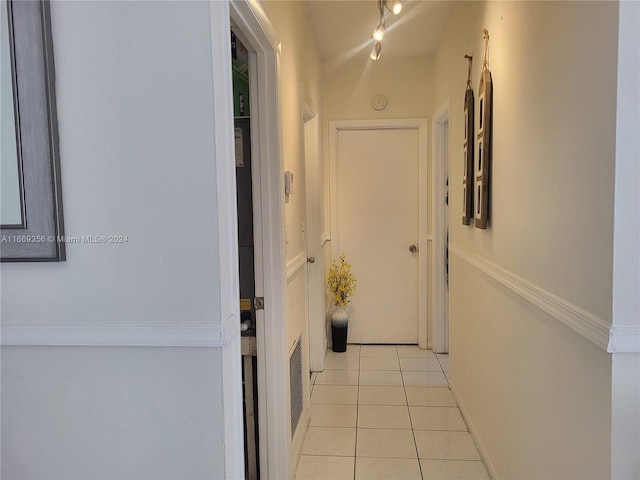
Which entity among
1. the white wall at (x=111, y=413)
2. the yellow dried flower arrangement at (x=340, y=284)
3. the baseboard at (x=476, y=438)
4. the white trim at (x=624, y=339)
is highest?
the white trim at (x=624, y=339)

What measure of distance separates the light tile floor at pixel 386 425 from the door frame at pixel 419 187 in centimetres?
54

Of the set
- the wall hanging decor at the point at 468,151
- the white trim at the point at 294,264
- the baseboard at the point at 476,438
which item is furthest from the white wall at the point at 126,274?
the wall hanging decor at the point at 468,151

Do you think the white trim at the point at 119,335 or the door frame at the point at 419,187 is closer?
the white trim at the point at 119,335

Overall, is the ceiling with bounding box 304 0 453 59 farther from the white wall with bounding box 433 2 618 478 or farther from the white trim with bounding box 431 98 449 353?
the white trim with bounding box 431 98 449 353

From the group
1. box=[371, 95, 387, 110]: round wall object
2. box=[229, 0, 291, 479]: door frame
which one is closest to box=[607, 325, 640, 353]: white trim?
box=[229, 0, 291, 479]: door frame

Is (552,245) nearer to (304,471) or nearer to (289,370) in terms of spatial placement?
(289,370)

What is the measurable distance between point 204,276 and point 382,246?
10.3 ft

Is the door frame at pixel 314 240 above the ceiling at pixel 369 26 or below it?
below

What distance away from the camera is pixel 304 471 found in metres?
2.27

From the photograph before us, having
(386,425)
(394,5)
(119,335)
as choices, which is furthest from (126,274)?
(386,425)

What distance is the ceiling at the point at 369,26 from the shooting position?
2.86m

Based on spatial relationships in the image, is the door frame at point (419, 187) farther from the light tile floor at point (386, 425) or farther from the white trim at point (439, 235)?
the light tile floor at point (386, 425)

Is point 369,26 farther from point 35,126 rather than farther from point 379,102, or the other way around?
point 35,126

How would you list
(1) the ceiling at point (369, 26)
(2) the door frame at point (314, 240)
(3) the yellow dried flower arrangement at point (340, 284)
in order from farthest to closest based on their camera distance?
(3) the yellow dried flower arrangement at point (340, 284) < (2) the door frame at point (314, 240) < (1) the ceiling at point (369, 26)
